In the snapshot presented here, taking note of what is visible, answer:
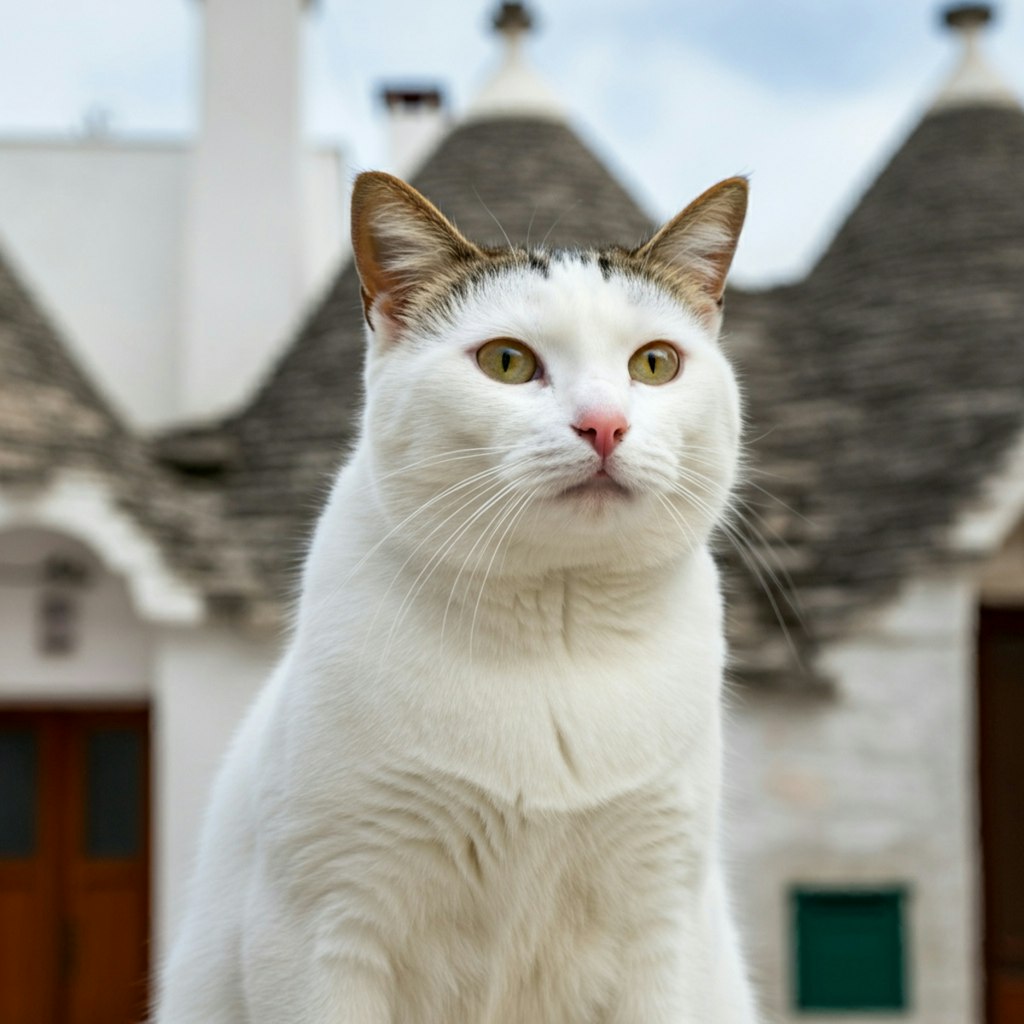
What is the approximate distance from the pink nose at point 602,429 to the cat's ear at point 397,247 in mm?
396

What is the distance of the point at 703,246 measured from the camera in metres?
2.04

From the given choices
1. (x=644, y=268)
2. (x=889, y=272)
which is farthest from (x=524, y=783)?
(x=889, y=272)

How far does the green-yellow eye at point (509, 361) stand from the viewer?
1853mm

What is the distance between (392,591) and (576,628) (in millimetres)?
255

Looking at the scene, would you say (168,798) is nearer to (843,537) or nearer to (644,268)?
(843,537)

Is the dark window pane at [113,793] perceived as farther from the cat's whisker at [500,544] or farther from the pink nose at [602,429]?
the pink nose at [602,429]

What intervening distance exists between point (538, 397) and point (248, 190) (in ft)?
24.4

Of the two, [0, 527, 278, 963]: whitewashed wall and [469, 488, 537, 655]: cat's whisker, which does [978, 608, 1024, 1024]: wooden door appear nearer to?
[0, 527, 278, 963]: whitewashed wall

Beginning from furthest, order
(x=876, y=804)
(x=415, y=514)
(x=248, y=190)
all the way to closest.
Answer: (x=248, y=190) → (x=876, y=804) → (x=415, y=514)

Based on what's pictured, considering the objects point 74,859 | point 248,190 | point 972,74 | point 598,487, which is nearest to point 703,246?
point 598,487

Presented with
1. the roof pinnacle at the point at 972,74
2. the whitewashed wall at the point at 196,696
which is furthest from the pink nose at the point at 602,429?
the roof pinnacle at the point at 972,74

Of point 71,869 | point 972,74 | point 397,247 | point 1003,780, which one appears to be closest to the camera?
point 397,247

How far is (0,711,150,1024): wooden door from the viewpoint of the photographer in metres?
7.54

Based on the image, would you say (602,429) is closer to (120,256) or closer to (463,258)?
(463,258)
